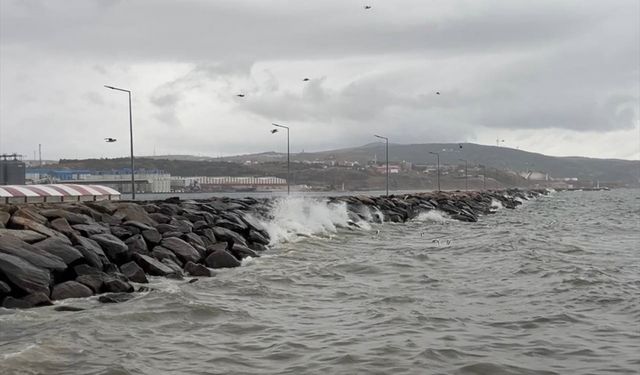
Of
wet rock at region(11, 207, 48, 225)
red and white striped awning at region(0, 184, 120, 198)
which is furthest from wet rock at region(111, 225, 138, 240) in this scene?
red and white striped awning at region(0, 184, 120, 198)

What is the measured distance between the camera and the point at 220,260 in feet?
A: 53.9

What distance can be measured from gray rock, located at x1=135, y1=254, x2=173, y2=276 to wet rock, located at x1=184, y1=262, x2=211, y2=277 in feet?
1.92

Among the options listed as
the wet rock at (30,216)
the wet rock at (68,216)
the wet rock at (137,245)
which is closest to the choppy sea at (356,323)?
the wet rock at (137,245)

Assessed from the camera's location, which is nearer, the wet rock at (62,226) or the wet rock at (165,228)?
the wet rock at (62,226)

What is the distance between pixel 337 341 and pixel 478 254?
12.3 meters

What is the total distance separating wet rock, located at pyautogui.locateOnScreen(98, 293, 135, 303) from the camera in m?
11.2

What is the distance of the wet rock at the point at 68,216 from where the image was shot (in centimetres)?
1675

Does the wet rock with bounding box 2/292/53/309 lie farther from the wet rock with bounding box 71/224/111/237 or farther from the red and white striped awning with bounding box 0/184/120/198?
the red and white striped awning with bounding box 0/184/120/198

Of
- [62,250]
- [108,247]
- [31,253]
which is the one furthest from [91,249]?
[31,253]

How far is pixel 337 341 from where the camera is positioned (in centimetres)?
867

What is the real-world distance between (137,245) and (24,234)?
2875 mm

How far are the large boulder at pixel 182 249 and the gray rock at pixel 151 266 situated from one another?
144 centimetres

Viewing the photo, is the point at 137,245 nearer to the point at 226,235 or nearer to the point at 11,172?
the point at 226,235

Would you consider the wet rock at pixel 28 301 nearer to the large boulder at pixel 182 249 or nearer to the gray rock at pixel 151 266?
the gray rock at pixel 151 266
